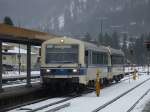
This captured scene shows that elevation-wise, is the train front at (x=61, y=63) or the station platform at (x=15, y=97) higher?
the train front at (x=61, y=63)

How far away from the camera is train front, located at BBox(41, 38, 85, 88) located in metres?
28.4

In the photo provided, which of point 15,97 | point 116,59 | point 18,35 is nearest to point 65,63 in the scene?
point 18,35

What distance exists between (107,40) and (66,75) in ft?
401

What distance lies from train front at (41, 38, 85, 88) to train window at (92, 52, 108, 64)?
3091 millimetres

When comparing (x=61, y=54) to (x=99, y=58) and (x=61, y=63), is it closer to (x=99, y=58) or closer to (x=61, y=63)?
(x=61, y=63)

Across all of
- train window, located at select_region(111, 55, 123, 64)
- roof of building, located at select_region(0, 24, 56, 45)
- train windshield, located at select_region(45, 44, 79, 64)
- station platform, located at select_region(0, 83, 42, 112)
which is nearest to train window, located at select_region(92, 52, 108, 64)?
train windshield, located at select_region(45, 44, 79, 64)

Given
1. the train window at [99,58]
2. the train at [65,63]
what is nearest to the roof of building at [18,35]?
the train at [65,63]

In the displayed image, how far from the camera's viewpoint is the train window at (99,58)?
1266 inches

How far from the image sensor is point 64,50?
95.1ft

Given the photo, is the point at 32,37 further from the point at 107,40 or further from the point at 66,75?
the point at 107,40

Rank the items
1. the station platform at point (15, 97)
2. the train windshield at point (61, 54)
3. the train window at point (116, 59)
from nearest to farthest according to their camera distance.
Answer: the station platform at point (15, 97), the train windshield at point (61, 54), the train window at point (116, 59)

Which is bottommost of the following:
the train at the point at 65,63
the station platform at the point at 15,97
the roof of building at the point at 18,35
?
the station platform at the point at 15,97

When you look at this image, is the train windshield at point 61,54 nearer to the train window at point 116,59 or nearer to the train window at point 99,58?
the train window at point 99,58

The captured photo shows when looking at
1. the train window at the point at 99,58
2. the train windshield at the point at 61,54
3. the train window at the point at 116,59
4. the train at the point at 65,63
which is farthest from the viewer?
the train window at the point at 116,59
